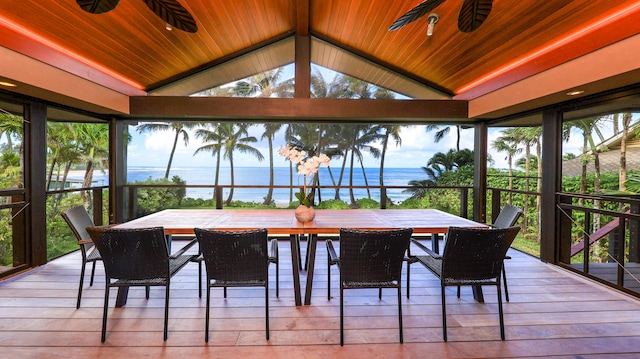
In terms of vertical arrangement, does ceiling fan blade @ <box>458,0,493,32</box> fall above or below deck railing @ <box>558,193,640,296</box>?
above

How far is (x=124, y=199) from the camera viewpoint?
16.9ft

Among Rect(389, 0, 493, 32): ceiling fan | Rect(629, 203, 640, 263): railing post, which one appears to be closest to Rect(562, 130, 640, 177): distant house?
Rect(629, 203, 640, 263): railing post

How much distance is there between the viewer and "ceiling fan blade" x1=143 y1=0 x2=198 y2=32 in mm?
1655

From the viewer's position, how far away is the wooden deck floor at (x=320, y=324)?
6.79 ft

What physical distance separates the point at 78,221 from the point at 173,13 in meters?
2.31

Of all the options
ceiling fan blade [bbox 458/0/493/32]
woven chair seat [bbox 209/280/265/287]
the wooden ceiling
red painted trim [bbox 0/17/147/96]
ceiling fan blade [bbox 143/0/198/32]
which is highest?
the wooden ceiling

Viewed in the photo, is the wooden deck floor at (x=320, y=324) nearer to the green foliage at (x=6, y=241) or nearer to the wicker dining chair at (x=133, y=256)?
the wicker dining chair at (x=133, y=256)

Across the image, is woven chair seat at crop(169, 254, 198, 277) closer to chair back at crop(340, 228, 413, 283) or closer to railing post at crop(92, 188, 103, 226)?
chair back at crop(340, 228, 413, 283)

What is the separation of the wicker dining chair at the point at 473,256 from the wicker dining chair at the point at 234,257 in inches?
52.8

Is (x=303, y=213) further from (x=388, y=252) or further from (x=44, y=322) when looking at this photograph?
(x=44, y=322)

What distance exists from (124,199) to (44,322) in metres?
3.07

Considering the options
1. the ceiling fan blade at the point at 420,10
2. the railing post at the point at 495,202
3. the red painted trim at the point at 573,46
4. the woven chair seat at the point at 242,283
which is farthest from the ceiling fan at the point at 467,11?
the railing post at the point at 495,202

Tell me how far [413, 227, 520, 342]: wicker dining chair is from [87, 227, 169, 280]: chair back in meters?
2.08

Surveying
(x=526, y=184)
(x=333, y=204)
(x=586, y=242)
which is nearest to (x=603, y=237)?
(x=586, y=242)
